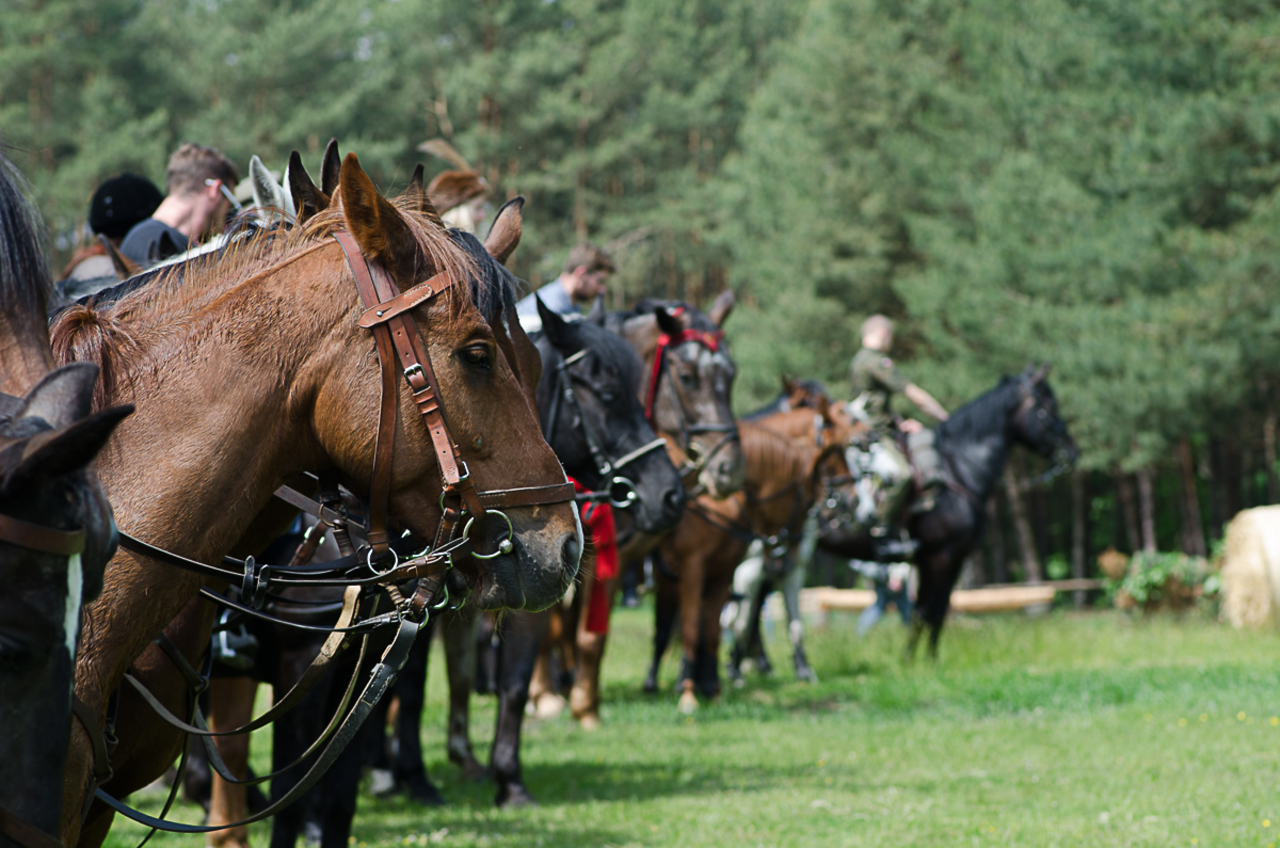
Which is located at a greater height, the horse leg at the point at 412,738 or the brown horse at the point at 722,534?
the brown horse at the point at 722,534

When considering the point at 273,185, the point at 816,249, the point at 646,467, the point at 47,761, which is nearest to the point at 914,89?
the point at 816,249

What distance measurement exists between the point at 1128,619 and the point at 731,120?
22245 mm

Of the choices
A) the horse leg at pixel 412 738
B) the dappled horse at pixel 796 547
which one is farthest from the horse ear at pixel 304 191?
the dappled horse at pixel 796 547

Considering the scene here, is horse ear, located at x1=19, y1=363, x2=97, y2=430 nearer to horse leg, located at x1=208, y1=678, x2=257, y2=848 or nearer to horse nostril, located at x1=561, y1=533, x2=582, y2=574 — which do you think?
horse nostril, located at x1=561, y1=533, x2=582, y2=574

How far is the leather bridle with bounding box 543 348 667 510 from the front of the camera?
5.79 m

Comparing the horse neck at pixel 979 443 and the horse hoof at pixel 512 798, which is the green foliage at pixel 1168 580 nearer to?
the horse neck at pixel 979 443

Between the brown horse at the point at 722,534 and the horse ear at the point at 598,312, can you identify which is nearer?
the horse ear at the point at 598,312

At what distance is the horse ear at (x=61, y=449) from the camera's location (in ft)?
4.20

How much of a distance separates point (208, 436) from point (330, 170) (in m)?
0.88

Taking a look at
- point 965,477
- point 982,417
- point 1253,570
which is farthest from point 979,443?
point 1253,570

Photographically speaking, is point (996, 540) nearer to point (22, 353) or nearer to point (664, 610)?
point (664, 610)

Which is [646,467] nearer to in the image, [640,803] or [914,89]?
[640,803]

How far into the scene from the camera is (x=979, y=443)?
44.0 feet

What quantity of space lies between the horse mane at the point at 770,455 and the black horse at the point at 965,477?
1.72 meters
